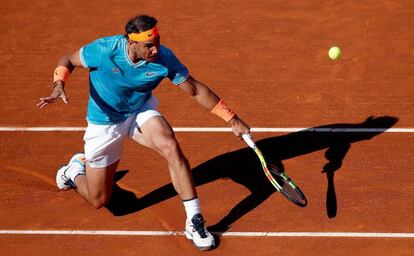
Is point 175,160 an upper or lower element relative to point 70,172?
upper

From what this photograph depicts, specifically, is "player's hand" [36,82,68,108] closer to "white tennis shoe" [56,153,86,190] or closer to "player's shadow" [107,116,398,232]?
"white tennis shoe" [56,153,86,190]

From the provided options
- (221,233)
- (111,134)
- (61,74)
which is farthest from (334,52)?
(61,74)

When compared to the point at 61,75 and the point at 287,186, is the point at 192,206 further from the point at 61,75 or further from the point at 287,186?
the point at 61,75

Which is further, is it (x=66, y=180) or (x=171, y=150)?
(x=66, y=180)

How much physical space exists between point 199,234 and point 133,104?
155 centimetres

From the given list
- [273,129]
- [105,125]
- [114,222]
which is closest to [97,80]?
[105,125]

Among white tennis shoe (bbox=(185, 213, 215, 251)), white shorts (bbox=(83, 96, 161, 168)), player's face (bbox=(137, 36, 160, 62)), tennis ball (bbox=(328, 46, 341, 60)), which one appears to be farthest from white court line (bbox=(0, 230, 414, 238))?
tennis ball (bbox=(328, 46, 341, 60))

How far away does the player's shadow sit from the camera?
32.8 feet

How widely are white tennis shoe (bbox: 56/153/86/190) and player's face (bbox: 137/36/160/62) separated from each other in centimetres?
197

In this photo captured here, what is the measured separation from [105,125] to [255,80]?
11.0ft

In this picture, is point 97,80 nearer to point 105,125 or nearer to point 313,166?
point 105,125

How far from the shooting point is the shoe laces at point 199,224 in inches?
364

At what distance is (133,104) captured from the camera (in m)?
9.22

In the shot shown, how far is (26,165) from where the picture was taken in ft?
35.0
